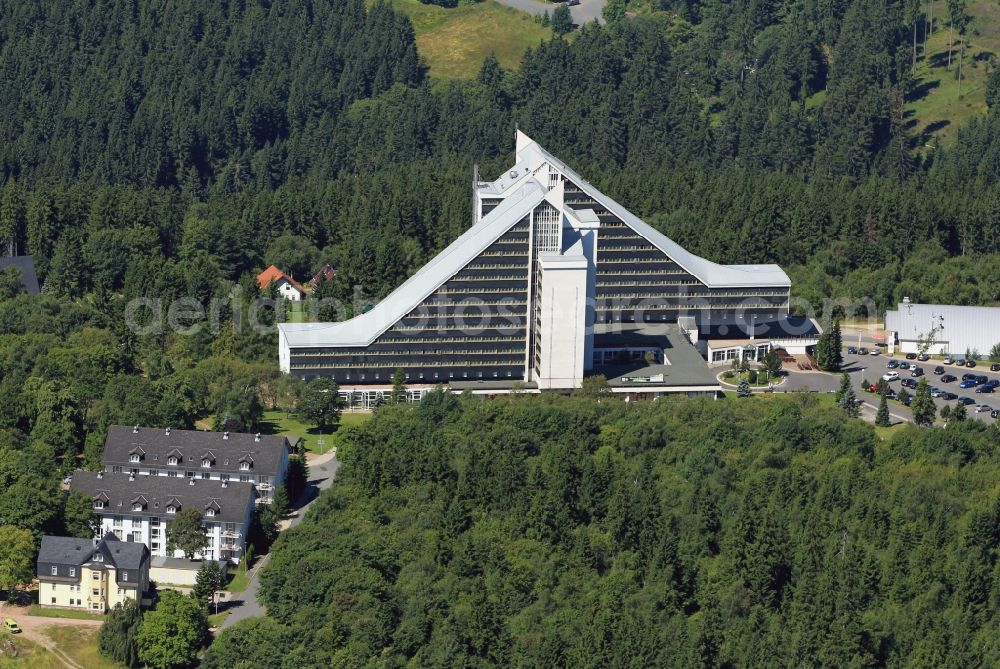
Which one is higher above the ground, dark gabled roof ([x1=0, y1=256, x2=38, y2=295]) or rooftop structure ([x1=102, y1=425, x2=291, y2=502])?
dark gabled roof ([x1=0, y1=256, x2=38, y2=295])

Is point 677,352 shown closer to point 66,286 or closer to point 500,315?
point 500,315

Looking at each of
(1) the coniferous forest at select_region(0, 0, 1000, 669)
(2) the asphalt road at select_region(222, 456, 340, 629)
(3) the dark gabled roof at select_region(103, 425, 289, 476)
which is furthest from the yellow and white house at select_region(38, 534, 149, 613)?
(3) the dark gabled roof at select_region(103, 425, 289, 476)

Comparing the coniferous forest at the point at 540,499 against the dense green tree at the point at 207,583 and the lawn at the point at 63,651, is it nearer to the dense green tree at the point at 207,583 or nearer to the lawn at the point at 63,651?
the dense green tree at the point at 207,583

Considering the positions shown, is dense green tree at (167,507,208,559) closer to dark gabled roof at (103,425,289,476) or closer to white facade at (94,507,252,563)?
white facade at (94,507,252,563)

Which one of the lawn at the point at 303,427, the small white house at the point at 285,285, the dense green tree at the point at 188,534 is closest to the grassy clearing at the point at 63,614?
the dense green tree at the point at 188,534

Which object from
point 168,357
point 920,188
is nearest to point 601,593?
point 168,357

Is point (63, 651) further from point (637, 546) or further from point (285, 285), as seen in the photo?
point (285, 285)
